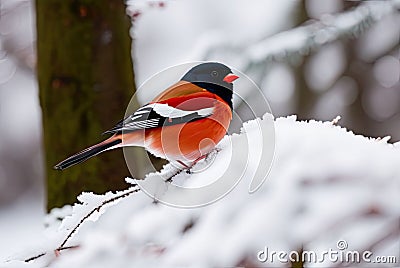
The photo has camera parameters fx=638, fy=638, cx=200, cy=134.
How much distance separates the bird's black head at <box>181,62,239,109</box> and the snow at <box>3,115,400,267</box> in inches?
13.5

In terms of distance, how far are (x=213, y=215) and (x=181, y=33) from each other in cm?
389

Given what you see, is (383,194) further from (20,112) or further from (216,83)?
(20,112)

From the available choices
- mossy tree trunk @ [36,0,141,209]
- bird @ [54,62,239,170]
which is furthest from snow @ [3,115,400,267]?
mossy tree trunk @ [36,0,141,209]

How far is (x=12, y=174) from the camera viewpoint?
509 centimetres

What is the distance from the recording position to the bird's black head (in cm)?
107

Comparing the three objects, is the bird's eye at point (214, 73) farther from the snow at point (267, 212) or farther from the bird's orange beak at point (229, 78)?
the snow at point (267, 212)

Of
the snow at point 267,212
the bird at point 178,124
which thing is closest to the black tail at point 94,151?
the bird at point 178,124

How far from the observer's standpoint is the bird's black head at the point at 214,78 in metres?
1.07

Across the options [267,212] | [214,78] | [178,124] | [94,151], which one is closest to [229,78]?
[214,78]

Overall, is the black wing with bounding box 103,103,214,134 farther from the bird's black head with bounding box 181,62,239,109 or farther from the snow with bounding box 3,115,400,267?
the snow with bounding box 3,115,400,267

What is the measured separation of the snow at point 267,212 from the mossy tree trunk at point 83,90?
75cm

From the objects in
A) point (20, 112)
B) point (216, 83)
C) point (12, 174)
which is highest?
point (216, 83)

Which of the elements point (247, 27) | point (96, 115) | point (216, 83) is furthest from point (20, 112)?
point (216, 83)

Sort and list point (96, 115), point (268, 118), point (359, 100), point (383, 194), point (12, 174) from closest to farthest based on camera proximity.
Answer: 1. point (383, 194)
2. point (268, 118)
3. point (96, 115)
4. point (359, 100)
5. point (12, 174)
